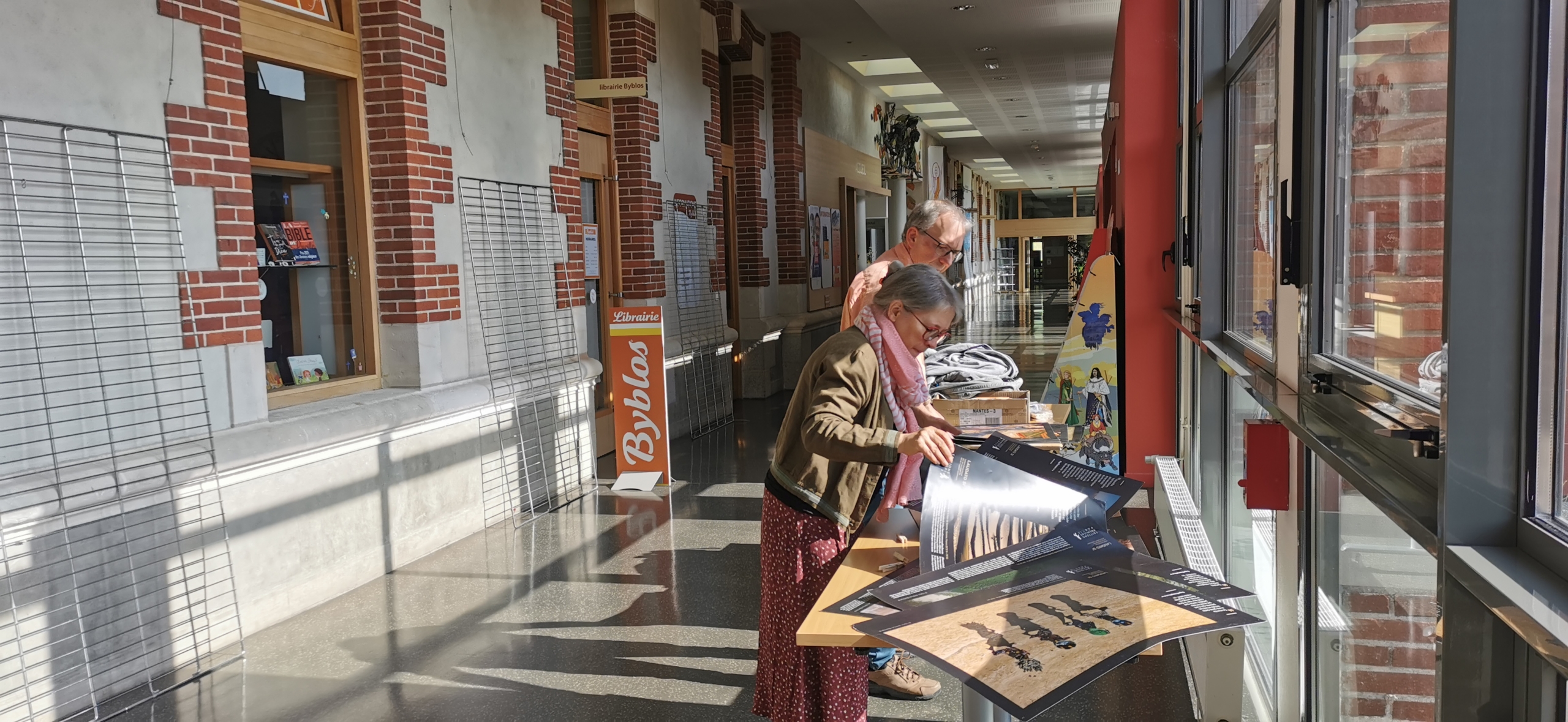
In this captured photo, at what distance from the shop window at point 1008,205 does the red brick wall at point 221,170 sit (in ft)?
134

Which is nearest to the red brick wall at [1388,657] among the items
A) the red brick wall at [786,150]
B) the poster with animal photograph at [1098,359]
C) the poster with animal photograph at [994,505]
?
the poster with animal photograph at [994,505]

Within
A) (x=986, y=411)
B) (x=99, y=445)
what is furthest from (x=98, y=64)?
(x=986, y=411)

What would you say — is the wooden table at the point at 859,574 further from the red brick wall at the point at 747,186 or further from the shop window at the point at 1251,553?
the red brick wall at the point at 747,186

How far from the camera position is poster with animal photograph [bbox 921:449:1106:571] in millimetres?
2230

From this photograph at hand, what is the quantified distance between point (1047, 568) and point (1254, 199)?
179 centimetres

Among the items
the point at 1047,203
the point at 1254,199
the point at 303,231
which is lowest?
the point at 1254,199

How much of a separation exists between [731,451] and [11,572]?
17.7ft

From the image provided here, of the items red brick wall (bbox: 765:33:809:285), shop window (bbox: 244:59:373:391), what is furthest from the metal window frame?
red brick wall (bbox: 765:33:809:285)

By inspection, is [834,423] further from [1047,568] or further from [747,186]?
[747,186]

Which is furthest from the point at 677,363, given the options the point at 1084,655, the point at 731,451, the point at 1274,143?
the point at 1084,655

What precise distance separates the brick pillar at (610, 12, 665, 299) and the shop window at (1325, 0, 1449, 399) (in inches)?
270

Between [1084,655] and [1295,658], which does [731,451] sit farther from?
[1084,655]

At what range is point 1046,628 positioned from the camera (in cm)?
178

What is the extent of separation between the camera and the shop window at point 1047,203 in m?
41.9
